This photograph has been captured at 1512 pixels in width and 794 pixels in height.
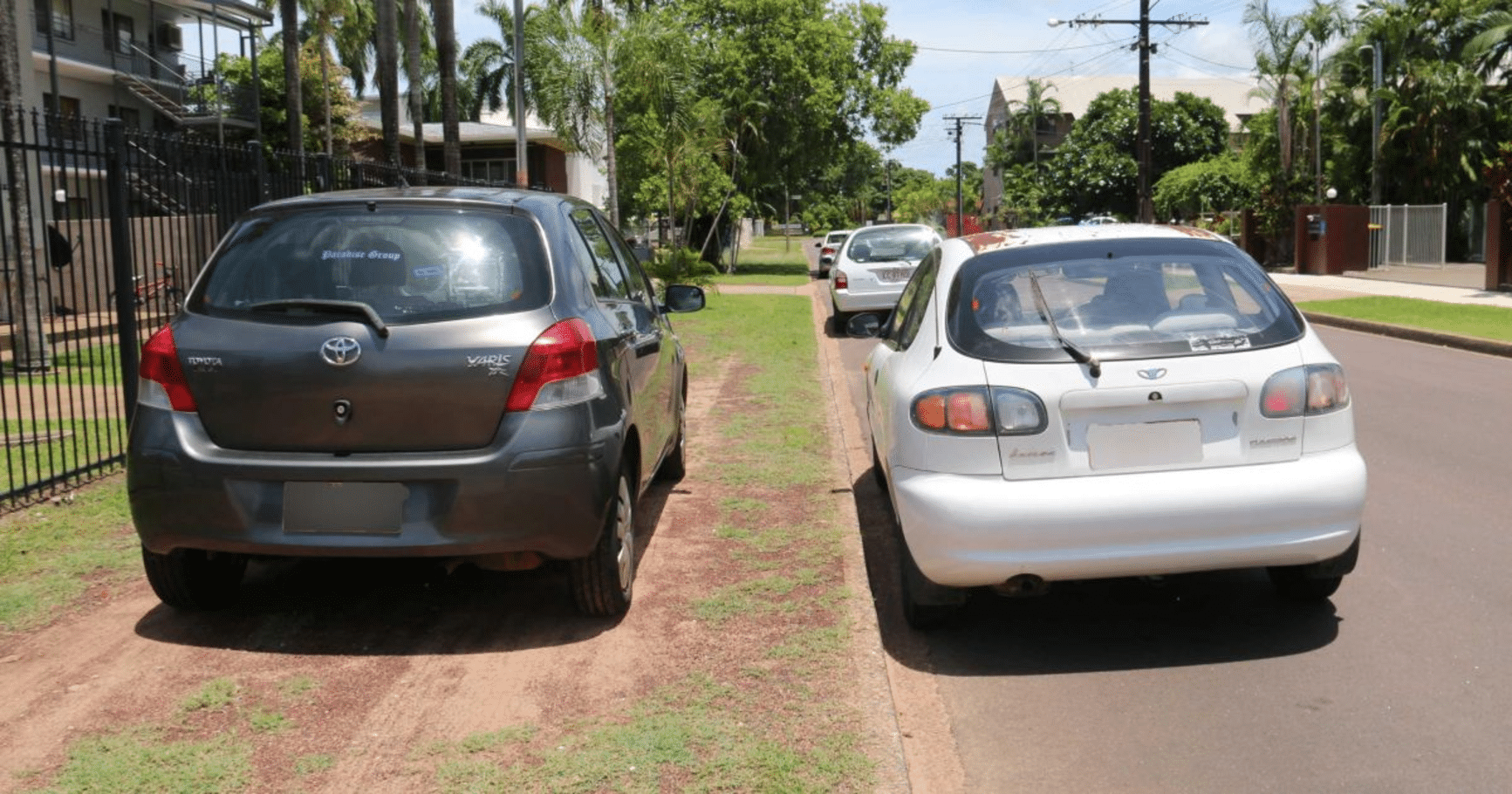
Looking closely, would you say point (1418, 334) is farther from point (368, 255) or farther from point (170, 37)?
point (170, 37)

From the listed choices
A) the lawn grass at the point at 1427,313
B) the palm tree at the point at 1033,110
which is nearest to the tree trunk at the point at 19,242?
the lawn grass at the point at 1427,313

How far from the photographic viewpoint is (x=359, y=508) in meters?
4.96

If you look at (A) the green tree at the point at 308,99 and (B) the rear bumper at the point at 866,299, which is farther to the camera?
(A) the green tree at the point at 308,99

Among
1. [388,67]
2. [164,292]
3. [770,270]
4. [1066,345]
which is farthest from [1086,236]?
[770,270]

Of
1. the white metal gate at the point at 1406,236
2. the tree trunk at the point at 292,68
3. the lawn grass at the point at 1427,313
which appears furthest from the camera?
the white metal gate at the point at 1406,236

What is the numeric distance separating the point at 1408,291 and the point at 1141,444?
25.5m

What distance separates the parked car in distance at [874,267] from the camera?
20062 mm

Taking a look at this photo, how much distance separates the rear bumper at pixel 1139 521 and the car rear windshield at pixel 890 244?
15.4 meters

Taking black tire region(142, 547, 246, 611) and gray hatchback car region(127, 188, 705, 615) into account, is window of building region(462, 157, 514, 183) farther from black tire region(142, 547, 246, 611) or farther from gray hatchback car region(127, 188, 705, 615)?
gray hatchback car region(127, 188, 705, 615)

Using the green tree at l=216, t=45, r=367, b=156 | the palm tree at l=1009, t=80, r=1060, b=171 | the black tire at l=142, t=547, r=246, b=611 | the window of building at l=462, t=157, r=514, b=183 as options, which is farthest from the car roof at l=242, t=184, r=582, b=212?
the palm tree at l=1009, t=80, r=1060, b=171

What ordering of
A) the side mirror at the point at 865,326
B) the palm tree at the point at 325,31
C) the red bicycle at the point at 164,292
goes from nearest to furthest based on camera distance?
the side mirror at the point at 865,326 → the red bicycle at the point at 164,292 → the palm tree at the point at 325,31

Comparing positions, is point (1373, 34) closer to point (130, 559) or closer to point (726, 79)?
point (726, 79)

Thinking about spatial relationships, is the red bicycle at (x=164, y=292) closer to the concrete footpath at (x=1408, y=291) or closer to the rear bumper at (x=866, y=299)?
the rear bumper at (x=866, y=299)

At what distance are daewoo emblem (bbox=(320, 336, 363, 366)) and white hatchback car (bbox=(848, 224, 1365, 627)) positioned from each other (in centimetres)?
202
